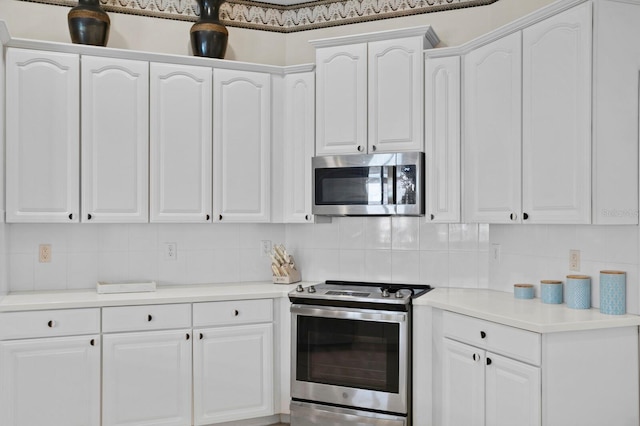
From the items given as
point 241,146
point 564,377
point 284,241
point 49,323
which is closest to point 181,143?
point 241,146

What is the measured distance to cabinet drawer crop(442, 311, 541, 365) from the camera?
2391mm

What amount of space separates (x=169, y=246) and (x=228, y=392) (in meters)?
1.08

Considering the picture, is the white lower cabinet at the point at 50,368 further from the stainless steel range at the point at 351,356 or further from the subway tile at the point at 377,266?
the subway tile at the point at 377,266

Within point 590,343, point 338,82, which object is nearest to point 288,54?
point 338,82

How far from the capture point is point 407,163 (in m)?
3.33

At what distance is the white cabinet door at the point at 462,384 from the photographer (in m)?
2.71

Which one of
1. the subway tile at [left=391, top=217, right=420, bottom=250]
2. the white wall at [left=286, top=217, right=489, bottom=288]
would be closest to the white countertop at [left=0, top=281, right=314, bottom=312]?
the white wall at [left=286, top=217, right=489, bottom=288]

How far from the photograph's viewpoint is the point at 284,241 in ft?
13.1

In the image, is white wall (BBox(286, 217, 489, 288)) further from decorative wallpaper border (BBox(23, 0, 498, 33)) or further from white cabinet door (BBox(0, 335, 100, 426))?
white cabinet door (BBox(0, 335, 100, 426))

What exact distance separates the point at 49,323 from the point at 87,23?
1.81 metres

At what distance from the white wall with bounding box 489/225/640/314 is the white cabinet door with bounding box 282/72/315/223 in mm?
1257

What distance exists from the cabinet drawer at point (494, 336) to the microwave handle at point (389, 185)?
31.1 inches

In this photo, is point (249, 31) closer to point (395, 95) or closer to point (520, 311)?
point (395, 95)

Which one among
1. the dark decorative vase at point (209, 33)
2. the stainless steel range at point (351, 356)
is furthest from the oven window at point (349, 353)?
the dark decorative vase at point (209, 33)
